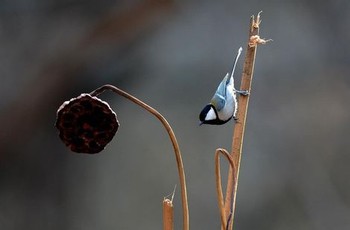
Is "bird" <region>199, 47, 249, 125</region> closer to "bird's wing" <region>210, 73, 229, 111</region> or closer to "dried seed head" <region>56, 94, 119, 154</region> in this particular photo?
"bird's wing" <region>210, 73, 229, 111</region>

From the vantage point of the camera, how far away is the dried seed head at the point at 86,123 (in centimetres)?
38

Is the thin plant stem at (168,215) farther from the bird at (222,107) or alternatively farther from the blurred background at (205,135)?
the blurred background at (205,135)

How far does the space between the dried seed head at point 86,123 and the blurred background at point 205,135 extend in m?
0.93

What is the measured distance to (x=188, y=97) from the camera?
53.1 inches

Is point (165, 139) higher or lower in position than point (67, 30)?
lower

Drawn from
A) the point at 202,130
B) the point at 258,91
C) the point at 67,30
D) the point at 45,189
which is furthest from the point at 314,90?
the point at 45,189

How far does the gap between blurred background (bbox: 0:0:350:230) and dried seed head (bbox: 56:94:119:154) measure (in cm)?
93

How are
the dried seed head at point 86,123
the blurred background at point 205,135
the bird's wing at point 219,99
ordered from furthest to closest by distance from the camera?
the blurred background at point 205,135, the bird's wing at point 219,99, the dried seed head at point 86,123

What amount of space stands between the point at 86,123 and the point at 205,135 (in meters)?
0.97

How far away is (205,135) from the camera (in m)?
1.35

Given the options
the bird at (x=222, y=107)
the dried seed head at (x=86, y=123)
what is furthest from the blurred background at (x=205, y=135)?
the dried seed head at (x=86, y=123)

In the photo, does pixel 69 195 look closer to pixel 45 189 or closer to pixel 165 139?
pixel 45 189

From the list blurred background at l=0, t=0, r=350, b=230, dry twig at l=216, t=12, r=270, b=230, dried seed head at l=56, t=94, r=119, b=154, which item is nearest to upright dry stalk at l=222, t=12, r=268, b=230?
dry twig at l=216, t=12, r=270, b=230

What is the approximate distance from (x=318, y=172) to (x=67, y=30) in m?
0.75
